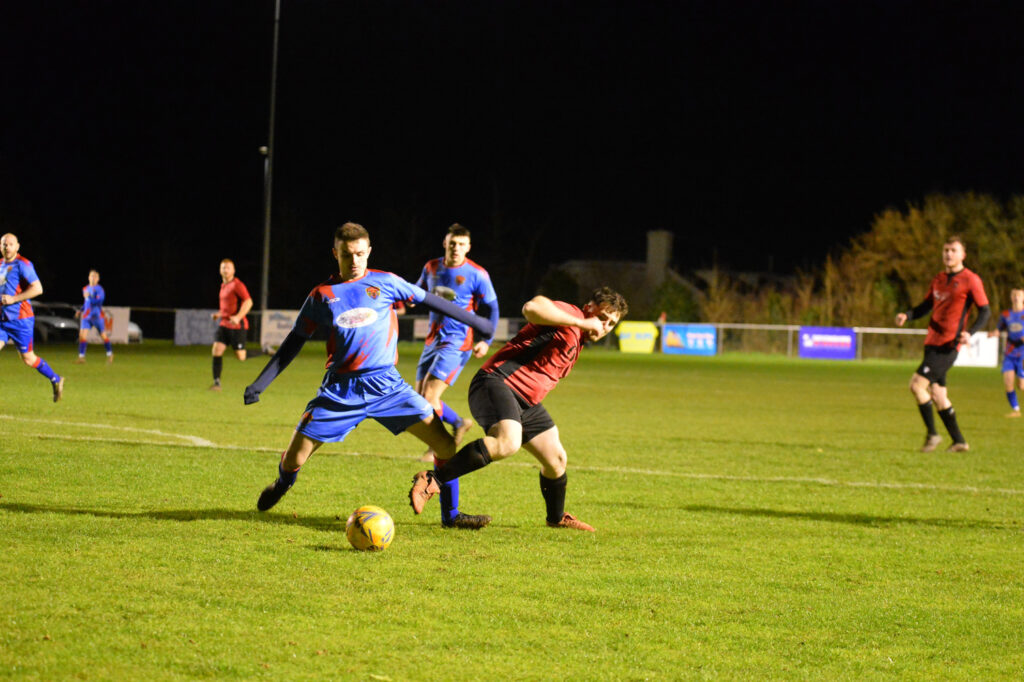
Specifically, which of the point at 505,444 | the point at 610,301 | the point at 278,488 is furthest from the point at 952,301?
the point at 278,488

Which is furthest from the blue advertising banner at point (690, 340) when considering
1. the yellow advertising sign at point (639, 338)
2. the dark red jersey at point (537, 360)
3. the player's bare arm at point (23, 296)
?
the dark red jersey at point (537, 360)

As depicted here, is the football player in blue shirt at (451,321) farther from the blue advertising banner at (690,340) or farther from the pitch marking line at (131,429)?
the blue advertising banner at (690,340)

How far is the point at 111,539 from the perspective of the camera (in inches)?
248

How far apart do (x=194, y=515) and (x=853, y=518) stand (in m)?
4.76

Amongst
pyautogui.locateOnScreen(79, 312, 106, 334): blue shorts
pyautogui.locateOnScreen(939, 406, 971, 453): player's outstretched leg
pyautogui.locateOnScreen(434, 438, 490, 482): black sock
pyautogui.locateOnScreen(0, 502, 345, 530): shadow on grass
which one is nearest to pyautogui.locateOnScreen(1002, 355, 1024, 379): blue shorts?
pyautogui.locateOnScreen(939, 406, 971, 453): player's outstretched leg

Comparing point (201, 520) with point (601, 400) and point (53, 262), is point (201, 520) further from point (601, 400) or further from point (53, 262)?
point (53, 262)

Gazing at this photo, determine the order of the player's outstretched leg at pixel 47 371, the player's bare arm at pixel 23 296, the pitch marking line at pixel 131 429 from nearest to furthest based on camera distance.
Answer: the pitch marking line at pixel 131 429
the player's bare arm at pixel 23 296
the player's outstretched leg at pixel 47 371

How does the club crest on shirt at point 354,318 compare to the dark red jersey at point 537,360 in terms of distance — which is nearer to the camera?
the club crest on shirt at point 354,318

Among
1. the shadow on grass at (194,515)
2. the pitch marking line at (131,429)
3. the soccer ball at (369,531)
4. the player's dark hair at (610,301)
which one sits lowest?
the pitch marking line at (131,429)

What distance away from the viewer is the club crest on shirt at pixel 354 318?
6.59m

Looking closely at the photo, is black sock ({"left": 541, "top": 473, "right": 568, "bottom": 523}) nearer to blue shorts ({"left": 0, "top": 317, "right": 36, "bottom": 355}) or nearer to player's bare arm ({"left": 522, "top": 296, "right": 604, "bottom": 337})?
player's bare arm ({"left": 522, "top": 296, "right": 604, "bottom": 337})

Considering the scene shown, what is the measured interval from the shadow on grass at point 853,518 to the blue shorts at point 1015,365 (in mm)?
12113

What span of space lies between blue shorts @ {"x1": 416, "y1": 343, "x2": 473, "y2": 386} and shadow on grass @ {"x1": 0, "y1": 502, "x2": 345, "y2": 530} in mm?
3097

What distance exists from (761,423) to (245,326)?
9201 mm
